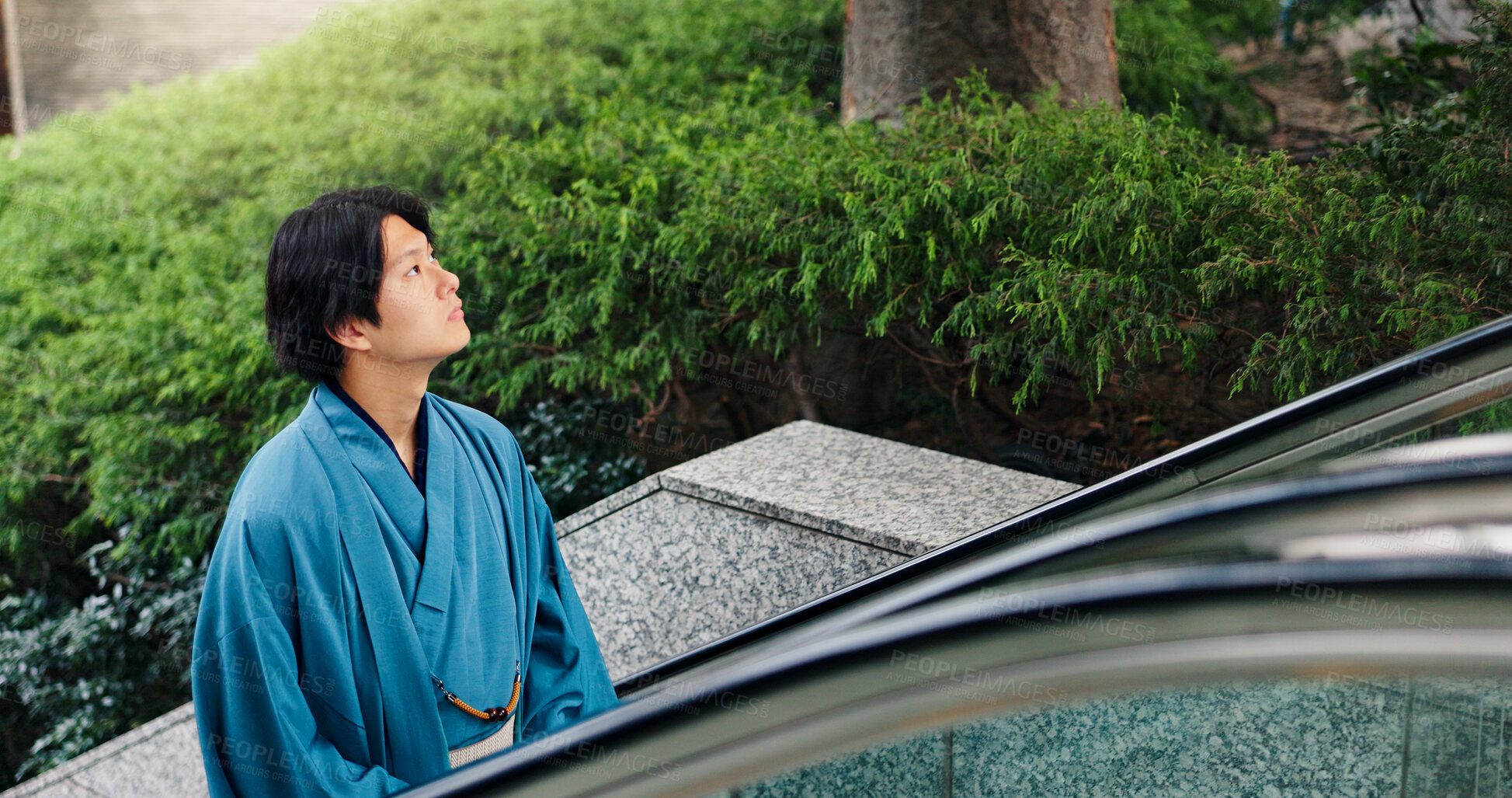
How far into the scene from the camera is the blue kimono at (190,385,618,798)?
1863 mm

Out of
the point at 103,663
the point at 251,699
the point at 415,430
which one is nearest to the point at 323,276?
the point at 415,430

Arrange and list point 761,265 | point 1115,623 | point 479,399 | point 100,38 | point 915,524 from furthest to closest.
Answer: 1. point 100,38
2. point 479,399
3. point 761,265
4. point 915,524
5. point 1115,623

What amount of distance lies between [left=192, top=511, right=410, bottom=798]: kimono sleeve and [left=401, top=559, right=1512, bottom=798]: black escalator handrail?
1.12 m

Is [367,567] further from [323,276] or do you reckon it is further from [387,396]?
[323,276]

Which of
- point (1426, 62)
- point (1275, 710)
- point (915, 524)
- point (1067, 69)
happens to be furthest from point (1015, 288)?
point (1426, 62)

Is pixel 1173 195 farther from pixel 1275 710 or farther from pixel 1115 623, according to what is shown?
pixel 1115 623

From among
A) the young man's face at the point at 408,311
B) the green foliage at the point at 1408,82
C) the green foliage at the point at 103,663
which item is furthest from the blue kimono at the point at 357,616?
the green foliage at the point at 1408,82

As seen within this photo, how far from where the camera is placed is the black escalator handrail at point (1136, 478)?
170cm

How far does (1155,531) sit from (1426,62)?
455cm

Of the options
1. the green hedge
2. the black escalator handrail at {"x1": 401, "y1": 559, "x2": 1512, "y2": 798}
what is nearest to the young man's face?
the black escalator handrail at {"x1": 401, "y1": 559, "x2": 1512, "y2": 798}

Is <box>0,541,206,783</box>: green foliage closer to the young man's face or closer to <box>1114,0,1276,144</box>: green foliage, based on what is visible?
the young man's face

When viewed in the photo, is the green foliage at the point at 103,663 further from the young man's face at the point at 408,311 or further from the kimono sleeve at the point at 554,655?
the young man's face at the point at 408,311

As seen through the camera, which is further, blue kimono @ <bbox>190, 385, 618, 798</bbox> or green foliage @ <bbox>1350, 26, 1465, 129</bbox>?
green foliage @ <bbox>1350, 26, 1465, 129</bbox>

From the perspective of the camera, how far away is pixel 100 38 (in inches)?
552
